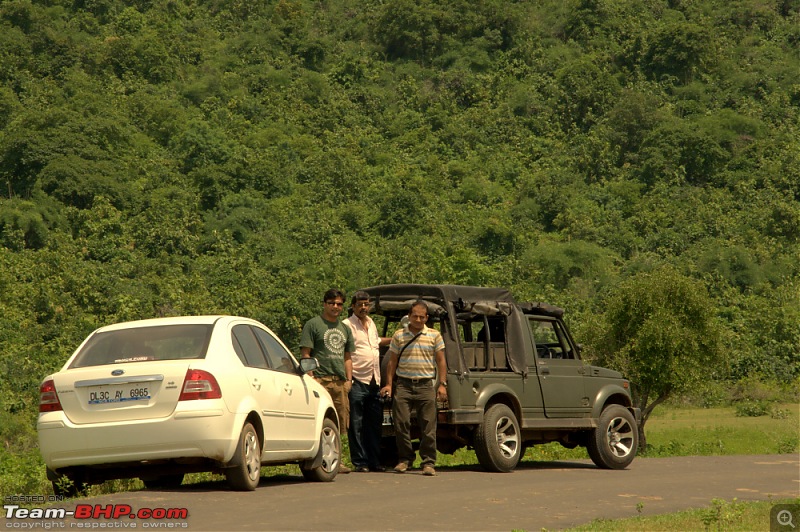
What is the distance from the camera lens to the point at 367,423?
1409 centimetres

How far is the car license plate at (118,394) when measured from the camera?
33.8 ft

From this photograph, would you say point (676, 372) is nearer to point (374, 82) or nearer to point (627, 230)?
point (627, 230)

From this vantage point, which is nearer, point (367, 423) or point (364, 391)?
point (364, 391)

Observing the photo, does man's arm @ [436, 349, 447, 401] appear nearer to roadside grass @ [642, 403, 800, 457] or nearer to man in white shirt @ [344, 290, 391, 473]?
man in white shirt @ [344, 290, 391, 473]

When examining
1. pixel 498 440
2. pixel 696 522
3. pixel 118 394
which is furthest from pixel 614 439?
pixel 118 394

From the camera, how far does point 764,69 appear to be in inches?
3821

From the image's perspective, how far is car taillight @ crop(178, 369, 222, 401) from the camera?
1031 cm

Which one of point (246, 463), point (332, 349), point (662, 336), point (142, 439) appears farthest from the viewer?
point (662, 336)

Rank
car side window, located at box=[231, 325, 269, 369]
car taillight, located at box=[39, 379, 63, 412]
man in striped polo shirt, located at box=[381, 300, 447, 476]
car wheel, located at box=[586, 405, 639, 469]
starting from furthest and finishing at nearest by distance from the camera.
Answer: car wheel, located at box=[586, 405, 639, 469]
man in striped polo shirt, located at box=[381, 300, 447, 476]
car side window, located at box=[231, 325, 269, 369]
car taillight, located at box=[39, 379, 63, 412]

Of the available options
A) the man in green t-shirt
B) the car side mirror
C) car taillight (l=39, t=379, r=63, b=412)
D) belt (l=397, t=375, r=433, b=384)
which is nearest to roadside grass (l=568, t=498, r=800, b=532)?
the car side mirror

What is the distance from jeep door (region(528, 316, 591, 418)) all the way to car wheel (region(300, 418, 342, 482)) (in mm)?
3273

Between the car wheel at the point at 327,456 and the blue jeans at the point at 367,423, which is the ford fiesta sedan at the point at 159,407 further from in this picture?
the blue jeans at the point at 367,423

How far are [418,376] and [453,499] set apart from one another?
2.41m

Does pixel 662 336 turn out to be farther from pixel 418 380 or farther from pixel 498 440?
pixel 418 380
